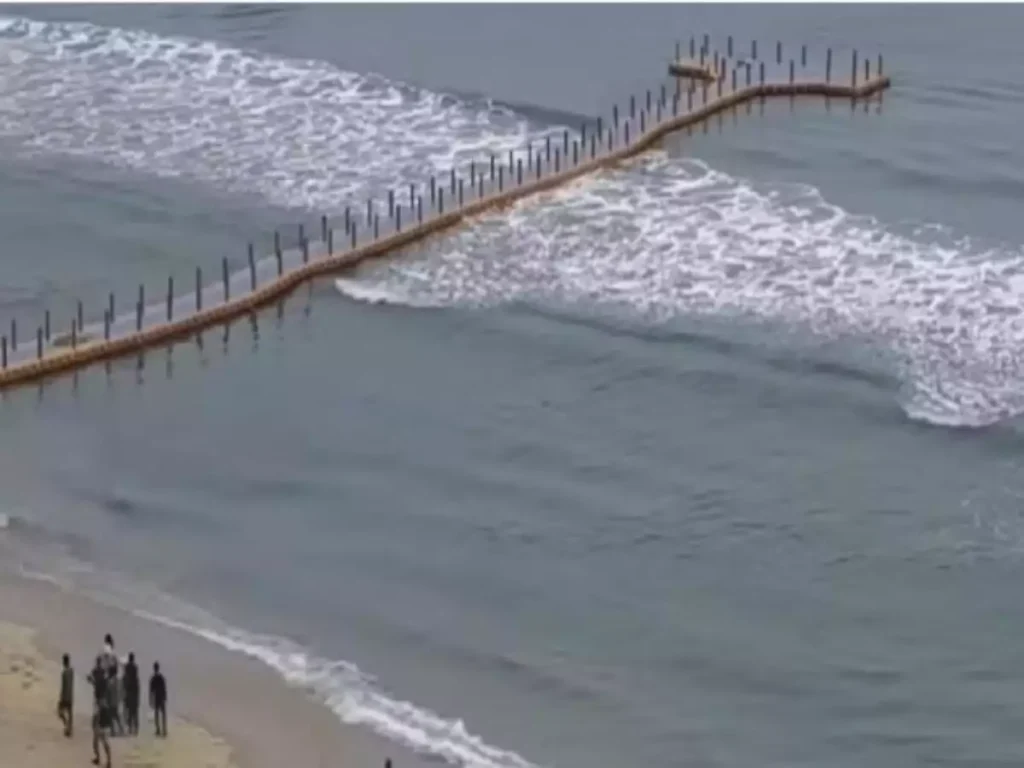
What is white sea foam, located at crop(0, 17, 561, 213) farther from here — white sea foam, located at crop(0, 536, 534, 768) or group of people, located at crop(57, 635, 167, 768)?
group of people, located at crop(57, 635, 167, 768)

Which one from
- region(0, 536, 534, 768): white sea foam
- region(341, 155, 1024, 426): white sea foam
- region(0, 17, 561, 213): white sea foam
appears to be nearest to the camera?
region(0, 536, 534, 768): white sea foam

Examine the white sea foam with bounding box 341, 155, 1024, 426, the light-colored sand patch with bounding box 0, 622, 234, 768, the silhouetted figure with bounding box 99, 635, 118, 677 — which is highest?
the white sea foam with bounding box 341, 155, 1024, 426

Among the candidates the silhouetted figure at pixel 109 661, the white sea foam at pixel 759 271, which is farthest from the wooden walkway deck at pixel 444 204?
the silhouetted figure at pixel 109 661

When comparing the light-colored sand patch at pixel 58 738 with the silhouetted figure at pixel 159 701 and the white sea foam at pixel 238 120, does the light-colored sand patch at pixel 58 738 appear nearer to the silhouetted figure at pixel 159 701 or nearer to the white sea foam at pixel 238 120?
the silhouetted figure at pixel 159 701

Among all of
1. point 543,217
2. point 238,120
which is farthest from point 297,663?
point 238,120

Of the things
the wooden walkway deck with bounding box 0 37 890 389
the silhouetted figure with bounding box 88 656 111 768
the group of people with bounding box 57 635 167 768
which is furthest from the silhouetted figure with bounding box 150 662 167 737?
the wooden walkway deck with bounding box 0 37 890 389

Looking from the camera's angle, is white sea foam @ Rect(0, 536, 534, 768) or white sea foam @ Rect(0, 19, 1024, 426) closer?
white sea foam @ Rect(0, 536, 534, 768)

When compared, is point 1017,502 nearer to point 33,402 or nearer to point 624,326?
point 624,326
